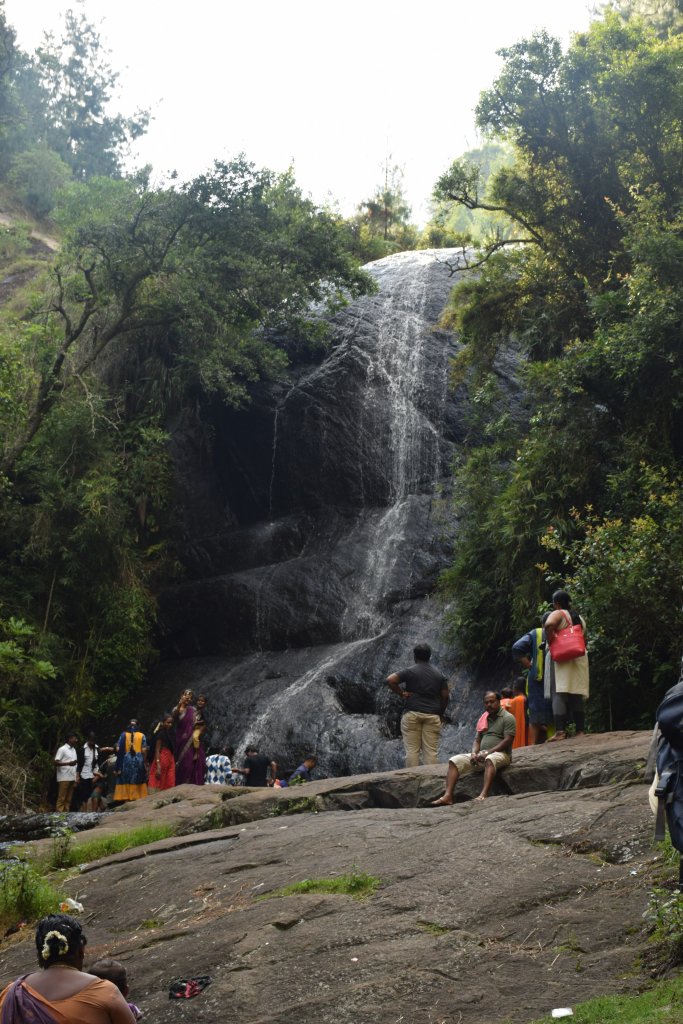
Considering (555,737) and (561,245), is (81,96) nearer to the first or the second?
(561,245)

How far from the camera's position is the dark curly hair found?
4543mm

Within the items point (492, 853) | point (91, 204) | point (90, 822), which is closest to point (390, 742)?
point (90, 822)

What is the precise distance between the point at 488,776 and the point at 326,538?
1495 cm

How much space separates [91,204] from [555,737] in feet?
59.0

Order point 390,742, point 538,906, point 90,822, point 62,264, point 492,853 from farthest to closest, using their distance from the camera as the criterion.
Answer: point 62,264 < point 390,742 < point 90,822 < point 492,853 < point 538,906

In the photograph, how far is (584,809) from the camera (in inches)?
328

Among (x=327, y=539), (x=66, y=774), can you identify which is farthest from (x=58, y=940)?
(x=327, y=539)

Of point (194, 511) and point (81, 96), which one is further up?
point (81, 96)

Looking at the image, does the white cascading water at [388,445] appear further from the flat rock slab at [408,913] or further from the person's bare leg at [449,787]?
the flat rock slab at [408,913]

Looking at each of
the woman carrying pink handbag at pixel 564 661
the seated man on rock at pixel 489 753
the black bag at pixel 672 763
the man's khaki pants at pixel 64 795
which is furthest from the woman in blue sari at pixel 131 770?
the black bag at pixel 672 763

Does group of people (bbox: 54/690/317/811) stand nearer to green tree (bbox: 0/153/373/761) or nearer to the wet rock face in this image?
the wet rock face

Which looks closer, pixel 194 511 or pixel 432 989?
pixel 432 989

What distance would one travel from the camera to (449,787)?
10203 millimetres

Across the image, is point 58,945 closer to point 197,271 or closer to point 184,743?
point 184,743
